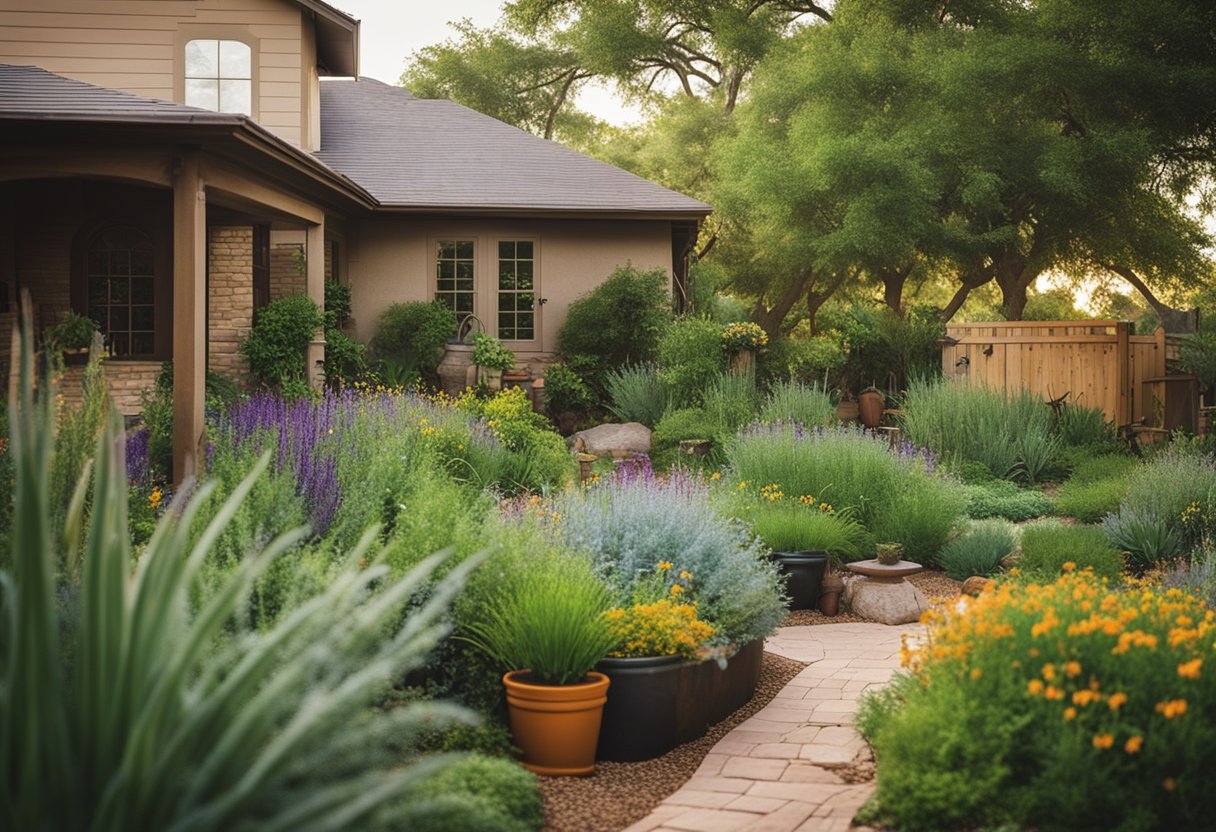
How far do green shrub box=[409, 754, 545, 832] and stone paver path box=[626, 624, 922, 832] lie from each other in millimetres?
383

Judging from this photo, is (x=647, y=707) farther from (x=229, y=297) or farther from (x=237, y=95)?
(x=237, y=95)

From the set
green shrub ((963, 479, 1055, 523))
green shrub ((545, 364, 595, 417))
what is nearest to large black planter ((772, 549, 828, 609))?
green shrub ((963, 479, 1055, 523))

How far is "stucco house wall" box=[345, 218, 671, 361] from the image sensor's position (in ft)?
50.8

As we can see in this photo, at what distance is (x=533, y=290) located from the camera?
15.8 m

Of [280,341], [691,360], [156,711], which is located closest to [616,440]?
[691,360]

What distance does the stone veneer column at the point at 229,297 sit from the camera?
1179cm

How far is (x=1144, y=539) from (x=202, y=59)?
12.1 meters

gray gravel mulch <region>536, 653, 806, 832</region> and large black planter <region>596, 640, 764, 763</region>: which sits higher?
large black planter <region>596, 640, 764, 763</region>

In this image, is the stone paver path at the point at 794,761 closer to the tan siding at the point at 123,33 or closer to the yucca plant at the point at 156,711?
the yucca plant at the point at 156,711

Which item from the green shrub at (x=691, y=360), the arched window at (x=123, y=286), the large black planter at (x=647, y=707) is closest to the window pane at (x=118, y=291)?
the arched window at (x=123, y=286)

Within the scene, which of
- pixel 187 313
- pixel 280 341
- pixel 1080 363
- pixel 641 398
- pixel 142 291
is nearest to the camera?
pixel 187 313

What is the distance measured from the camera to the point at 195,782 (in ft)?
7.25

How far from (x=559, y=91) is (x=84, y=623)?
27.5 m

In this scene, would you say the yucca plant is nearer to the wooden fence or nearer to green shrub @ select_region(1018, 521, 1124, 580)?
green shrub @ select_region(1018, 521, 1124, 580)
